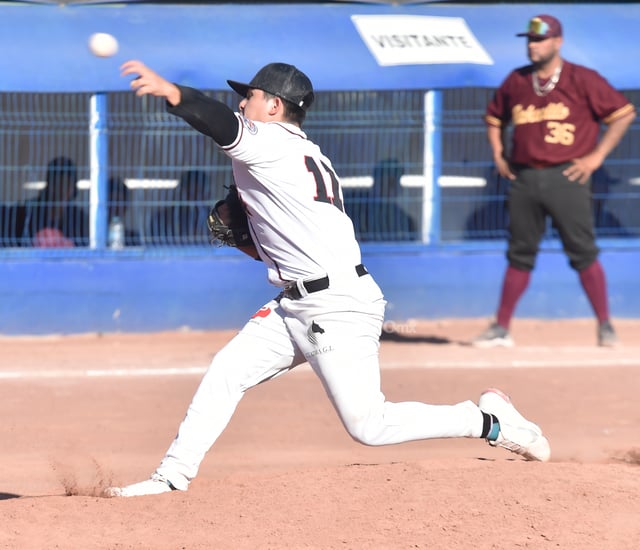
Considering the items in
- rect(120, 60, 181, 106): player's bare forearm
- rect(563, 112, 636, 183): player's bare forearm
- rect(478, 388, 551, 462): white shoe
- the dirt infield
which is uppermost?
rect(120, 60, 181, 106): player's bare forearm

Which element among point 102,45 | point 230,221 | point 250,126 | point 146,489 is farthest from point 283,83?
point 146,489

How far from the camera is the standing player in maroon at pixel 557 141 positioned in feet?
32.7

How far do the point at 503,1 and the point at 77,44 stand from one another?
4500 mm

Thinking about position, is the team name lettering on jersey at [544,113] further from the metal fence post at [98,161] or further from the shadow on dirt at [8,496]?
the shadow on dirt at [8,496]

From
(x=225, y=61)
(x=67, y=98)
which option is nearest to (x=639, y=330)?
(x=225, y=61)

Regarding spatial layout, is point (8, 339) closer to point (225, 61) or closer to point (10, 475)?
point (225, 61)

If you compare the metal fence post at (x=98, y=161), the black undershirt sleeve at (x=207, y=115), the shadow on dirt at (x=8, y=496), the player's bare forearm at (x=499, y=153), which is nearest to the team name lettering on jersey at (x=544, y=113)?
the player's bare forearm at (x=499, y=153)

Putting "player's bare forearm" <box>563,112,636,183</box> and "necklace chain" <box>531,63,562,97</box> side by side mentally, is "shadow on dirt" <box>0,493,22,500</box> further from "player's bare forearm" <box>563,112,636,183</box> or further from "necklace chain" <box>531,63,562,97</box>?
"necklace chain" <box>531,63,562,97</box>

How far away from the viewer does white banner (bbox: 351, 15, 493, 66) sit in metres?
11.9

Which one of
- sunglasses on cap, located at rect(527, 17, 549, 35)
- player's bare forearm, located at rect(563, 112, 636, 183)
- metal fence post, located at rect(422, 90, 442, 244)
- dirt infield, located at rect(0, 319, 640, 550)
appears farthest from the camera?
metal fence post, located at rect(422, 90, 442, 244)

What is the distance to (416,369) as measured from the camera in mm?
9422

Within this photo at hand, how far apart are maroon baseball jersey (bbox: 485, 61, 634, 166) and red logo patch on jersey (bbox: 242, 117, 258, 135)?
5.43m

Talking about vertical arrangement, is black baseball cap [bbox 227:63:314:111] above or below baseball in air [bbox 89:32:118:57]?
below

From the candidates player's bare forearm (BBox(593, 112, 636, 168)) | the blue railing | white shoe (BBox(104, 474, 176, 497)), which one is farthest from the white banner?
white shoe (BBox(104, 474, 176, 497))
